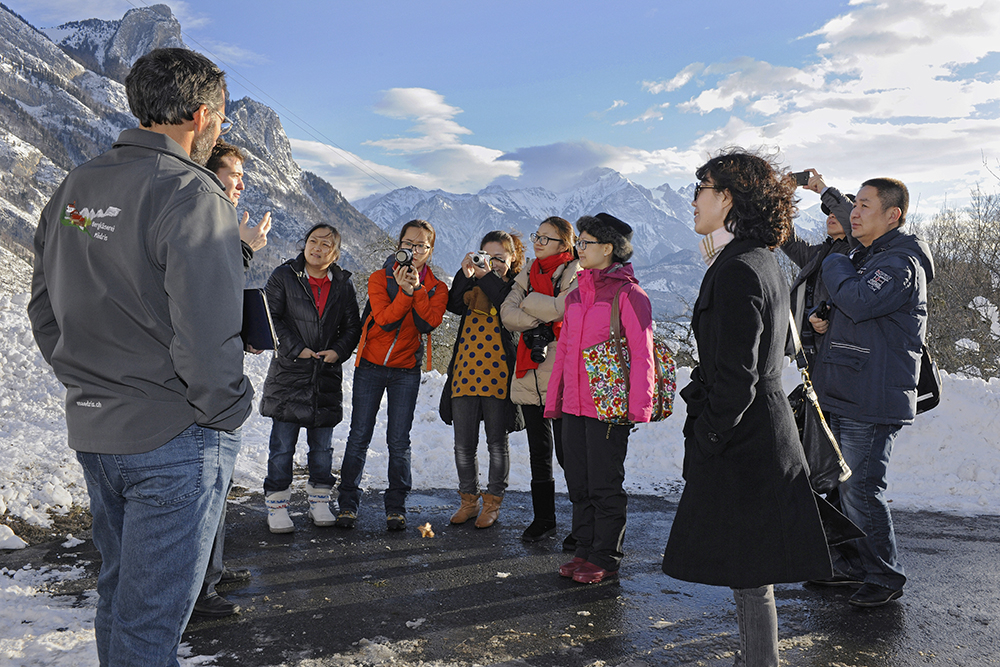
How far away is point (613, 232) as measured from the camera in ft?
14.6

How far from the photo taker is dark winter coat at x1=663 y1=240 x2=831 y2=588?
8.36 ft

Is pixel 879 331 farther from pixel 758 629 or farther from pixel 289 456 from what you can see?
pixel 289 456

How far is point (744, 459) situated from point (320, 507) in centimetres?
364

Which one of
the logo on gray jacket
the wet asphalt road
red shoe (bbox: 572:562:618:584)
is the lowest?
the wet asphalt road

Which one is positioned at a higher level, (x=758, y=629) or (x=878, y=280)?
(x=878, y=280)

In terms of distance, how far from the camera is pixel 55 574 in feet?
13.3

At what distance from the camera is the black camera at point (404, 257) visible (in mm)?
4996

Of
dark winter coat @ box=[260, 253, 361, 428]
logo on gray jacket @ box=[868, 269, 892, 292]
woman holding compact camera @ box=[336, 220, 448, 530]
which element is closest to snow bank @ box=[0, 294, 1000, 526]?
woman holding compact camera @ box=[336, 220, 448, 530]

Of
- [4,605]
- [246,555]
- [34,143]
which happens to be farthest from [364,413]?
[34,143]

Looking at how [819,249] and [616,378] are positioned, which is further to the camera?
[819,249]

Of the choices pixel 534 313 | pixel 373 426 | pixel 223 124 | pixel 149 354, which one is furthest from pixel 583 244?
pixel 149 354

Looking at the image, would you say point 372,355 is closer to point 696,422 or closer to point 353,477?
point 353,477

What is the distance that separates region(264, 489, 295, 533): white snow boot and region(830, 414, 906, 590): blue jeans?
386 centimetres

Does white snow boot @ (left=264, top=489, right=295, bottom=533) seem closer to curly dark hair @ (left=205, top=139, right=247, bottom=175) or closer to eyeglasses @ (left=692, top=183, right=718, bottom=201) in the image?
curly dark hair @ (left=205, top=139, right=247, bottom=175)
